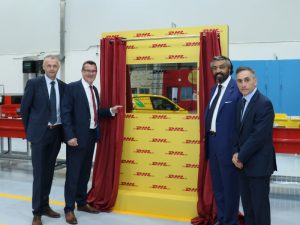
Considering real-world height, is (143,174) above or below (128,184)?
above

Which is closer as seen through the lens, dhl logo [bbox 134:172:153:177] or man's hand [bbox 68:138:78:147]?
man's hand [bbox 68:138:78:147]

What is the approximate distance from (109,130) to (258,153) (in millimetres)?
1953

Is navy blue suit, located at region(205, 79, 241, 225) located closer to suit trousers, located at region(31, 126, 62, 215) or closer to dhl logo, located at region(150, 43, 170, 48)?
dhl logo, located at region(150, 43, 170, 48)

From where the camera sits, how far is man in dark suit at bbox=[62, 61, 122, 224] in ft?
11.9

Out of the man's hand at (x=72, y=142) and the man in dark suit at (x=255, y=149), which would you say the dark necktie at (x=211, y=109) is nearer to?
the man in dark suit at (x=255, y=149)

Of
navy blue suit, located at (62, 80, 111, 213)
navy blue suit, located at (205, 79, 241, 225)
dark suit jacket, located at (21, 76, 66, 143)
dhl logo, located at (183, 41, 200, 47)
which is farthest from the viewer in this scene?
dhl logo, located at (183, 41, 200, 47)

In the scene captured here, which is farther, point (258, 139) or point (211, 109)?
point (211, 109)

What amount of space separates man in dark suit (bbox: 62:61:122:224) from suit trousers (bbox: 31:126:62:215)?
5.7 inches

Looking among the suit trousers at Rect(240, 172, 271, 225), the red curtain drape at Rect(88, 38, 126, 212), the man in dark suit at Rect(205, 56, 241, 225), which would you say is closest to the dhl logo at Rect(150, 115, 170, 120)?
the red curtain drape at Rect(88, 38, 126, 212)

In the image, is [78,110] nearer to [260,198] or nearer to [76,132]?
[76,132]

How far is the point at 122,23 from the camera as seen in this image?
764 centimetres

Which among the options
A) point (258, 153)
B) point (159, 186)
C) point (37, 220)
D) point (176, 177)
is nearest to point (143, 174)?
point (159, 186)

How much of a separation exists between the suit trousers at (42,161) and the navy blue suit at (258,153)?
6.34ft

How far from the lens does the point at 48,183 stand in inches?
149
